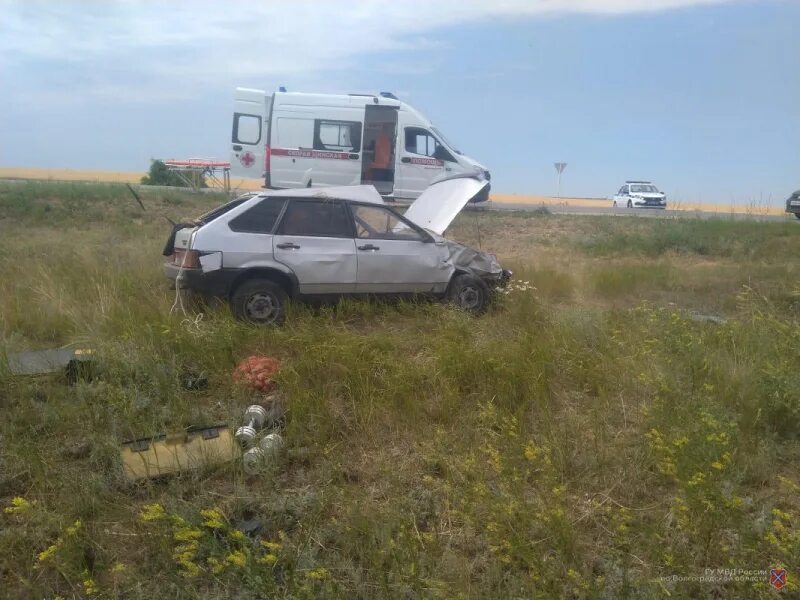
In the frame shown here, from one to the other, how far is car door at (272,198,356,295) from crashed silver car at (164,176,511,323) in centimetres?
1

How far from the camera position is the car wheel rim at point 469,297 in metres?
8.00

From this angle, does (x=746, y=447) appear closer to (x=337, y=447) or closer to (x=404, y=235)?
(x=337, y=447)

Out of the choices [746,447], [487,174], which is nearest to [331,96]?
[487,174]

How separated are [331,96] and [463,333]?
39.4 feet

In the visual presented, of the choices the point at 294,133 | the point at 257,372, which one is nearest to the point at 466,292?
the point at 257,372

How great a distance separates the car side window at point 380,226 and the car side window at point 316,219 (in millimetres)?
141

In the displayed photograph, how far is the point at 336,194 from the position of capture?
26.1 ft

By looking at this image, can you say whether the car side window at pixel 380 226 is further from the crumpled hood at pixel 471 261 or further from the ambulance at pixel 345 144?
the ambulance at pixel 345 144

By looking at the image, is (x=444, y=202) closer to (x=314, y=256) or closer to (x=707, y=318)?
(x=314, y=256)

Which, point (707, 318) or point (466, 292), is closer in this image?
point (707, 318)

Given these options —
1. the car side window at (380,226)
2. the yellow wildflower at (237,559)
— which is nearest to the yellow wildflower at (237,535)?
the yellow wildflower at (237,559)

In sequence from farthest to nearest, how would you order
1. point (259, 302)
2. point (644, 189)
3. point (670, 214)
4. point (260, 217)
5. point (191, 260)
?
point (644, 189) → point (670, 214) → point (260, 217) → point (259, 302) → point (191, 260)

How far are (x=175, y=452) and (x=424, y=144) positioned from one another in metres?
14.2

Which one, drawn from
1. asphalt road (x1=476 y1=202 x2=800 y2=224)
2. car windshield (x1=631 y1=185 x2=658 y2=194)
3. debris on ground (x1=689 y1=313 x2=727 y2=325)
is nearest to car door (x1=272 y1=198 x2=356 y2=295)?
debris on ground (x1=689 y1=313 x2=727 y2=325)
